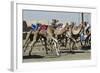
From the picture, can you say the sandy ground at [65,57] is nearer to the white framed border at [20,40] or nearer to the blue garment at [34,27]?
the white framed border at [20,40]

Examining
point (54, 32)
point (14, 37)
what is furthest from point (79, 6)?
point (14, 37)

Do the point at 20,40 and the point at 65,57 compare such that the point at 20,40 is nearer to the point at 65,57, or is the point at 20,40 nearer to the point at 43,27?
the point at 43,27

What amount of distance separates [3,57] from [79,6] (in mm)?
650

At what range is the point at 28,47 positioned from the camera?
5.16ft

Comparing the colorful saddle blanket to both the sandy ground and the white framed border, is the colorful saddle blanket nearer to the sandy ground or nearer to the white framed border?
the white framed border

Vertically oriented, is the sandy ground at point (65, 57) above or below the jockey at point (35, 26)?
below

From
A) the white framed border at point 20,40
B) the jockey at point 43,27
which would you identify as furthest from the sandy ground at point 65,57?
the jockey at point 43,27

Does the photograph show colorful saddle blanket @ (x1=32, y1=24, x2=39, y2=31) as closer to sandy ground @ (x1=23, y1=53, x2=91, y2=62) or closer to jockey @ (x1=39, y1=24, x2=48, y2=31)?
jockey @ (x1=39, y1=24, x2=48, y2=31)

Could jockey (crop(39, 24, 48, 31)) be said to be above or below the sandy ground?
above

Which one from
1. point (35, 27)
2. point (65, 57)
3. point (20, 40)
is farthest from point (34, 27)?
point (65, 57)

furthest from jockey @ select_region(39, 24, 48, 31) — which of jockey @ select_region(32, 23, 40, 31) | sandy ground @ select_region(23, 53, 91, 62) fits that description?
sandy ground @ select_region(23, 53, 91, 62)

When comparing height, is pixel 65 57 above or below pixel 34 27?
below

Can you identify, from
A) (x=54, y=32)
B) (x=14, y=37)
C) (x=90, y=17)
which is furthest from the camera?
(x=90, y=17)

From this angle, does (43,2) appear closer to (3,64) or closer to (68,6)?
(68,6)
